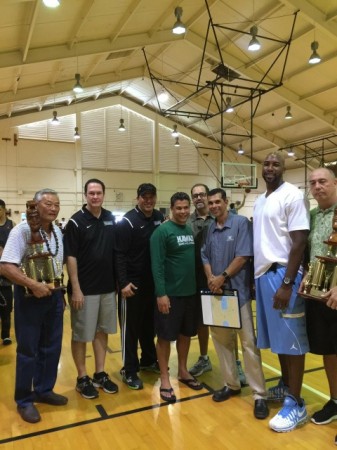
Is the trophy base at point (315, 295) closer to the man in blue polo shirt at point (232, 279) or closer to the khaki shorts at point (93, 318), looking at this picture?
the man in blue polo shirt at point (232, 279)

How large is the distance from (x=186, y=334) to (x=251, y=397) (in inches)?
29.4

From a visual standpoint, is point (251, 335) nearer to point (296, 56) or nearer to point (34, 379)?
point (34, 379)

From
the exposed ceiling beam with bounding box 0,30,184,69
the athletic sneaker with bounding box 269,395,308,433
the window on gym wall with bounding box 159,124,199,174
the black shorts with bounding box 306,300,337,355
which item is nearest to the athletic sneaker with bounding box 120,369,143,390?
the athletic sneaker with bounding box 269,395,308,433

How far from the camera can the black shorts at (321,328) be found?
2664 mm

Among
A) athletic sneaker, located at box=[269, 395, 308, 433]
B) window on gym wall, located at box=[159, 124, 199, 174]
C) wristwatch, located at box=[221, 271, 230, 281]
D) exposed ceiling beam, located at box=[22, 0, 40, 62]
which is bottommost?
athletic sneaker, located at box=[269, 395, 308, 433]

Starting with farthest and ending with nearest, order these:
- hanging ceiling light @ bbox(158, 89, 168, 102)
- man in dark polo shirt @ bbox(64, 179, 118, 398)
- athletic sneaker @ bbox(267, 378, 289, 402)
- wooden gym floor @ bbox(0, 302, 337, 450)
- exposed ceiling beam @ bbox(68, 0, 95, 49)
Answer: hanging ceiling light @ bbox(158, 89, 168, 102), exposed ceiling beam @ bbox(68, 0, 95, 49), man in dark polo shirt @ bbox(64, 179, 118, 398), athletic sneaker @ bbox(267, 378, 289, 402), wooden gym floor @ bbox(0, 302, 337, 450)

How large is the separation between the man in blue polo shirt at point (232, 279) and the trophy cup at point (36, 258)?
127 cm

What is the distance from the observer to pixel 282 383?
3229 millimetres

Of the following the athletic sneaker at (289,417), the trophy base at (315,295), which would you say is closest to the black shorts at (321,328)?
the trophy base at (315,295)

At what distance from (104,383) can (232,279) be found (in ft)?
4.99

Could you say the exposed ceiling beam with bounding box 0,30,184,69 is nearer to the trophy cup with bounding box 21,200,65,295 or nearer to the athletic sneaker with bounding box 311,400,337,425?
the trophy cup with bounding box 21,200,65,295

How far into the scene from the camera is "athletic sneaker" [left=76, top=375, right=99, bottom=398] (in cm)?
332

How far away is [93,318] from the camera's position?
3.34 m

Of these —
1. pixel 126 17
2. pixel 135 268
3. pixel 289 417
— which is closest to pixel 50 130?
pixel 126 17
